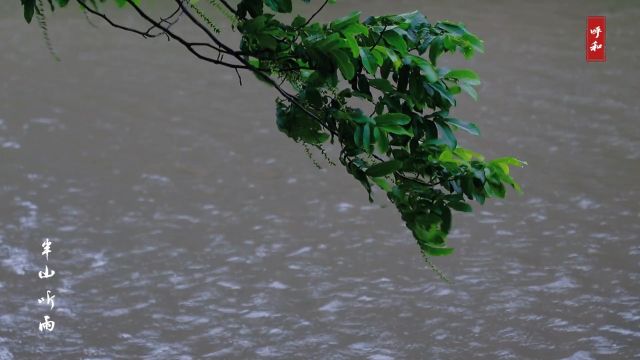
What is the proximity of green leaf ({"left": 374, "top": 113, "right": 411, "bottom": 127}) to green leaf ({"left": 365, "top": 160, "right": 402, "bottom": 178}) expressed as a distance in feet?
0.18

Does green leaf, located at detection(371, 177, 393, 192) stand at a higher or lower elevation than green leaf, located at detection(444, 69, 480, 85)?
lower

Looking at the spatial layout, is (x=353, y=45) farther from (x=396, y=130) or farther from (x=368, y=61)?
(x=396, y=130)

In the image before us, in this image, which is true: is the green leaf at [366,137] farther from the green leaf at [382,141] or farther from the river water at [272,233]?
the river water at [272,233]

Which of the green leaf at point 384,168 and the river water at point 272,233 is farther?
the river water at point 272,233

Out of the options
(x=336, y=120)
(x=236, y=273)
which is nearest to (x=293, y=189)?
(x=236, y=273)

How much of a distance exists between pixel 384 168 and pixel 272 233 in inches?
155

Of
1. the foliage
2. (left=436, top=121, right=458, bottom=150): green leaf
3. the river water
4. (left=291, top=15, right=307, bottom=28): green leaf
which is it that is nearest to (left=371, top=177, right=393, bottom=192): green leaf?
the foliage

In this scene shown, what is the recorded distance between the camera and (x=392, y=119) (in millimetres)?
1358

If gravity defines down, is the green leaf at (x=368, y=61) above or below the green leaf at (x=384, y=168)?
above

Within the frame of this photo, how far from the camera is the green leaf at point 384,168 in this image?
4.46ft

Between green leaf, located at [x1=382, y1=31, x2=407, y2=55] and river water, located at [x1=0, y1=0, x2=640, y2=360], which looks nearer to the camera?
green leaf, located at [x1=382, y1=31, x2=407, y2=55]

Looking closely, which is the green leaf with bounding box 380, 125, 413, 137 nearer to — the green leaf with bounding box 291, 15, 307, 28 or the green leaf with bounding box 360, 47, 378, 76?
the green leaf with bounding box 360, 47, 378, 76

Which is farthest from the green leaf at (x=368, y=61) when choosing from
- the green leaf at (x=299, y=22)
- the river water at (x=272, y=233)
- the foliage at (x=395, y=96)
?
the river water at (x=272, y=233)

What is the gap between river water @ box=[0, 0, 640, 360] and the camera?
4.33 meters
